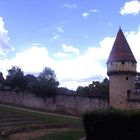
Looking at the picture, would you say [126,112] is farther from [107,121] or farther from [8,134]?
[8,134]

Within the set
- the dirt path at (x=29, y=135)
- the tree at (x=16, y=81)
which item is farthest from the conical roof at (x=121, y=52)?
the tree at (x=16, y=81)

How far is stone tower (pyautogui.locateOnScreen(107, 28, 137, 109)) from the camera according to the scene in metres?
50.7

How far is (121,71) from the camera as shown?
51.1 meters

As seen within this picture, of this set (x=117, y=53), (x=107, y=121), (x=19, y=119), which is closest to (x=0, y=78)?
(x=117, y=53)

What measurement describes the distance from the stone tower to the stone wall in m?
1.70

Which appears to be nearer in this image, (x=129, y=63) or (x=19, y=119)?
(x=19, y=119)

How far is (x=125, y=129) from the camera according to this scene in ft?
80.4

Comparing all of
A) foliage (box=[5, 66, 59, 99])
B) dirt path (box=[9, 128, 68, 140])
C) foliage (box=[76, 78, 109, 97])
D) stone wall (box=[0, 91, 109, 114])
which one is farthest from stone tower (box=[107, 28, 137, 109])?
foliage (box=[76, 78, 109, 97])

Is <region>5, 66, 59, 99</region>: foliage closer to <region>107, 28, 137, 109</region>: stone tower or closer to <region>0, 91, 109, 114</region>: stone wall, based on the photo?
<region>0, 91, 109, 114</region>: stone wall

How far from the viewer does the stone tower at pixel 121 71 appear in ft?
166

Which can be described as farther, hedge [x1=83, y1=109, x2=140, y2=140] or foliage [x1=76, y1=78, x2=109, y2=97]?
foliage [x1=76, y1=78, x2=109, y2=97]

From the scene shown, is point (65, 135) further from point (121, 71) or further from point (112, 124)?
point (121, 71)

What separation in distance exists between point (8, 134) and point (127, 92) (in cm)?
2288

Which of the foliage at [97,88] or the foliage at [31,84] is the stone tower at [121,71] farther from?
the foliage at [97,88]
